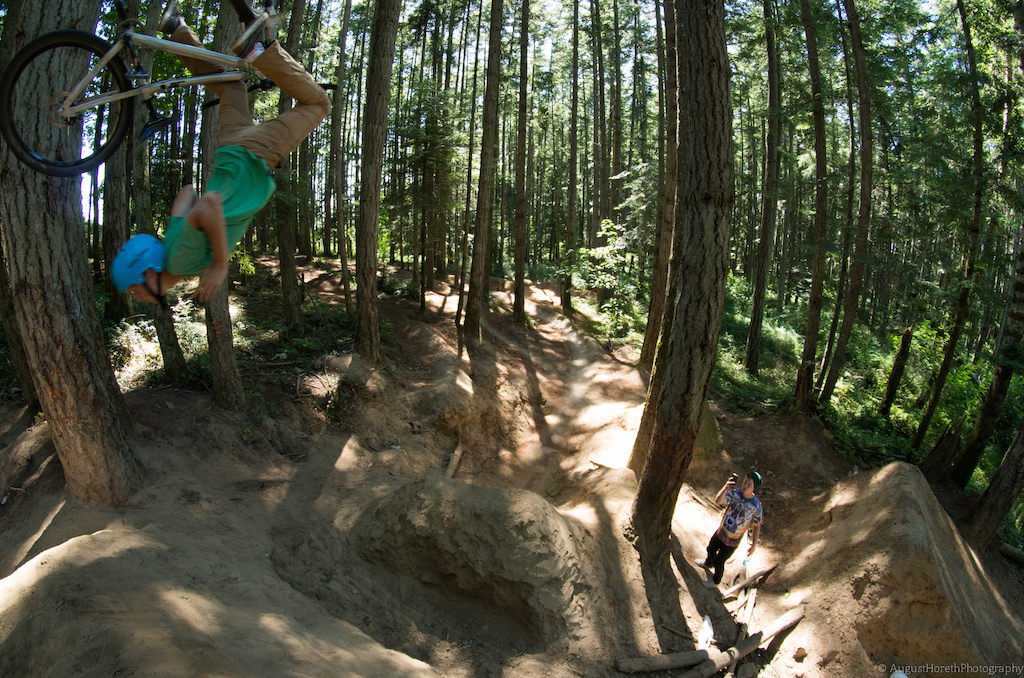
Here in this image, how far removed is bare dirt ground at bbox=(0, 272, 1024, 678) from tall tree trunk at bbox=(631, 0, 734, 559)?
6.35ft

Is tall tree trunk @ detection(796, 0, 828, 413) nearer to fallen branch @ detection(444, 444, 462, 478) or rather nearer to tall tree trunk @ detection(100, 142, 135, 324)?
fallen branch @ detection(444, 444, 462, 478)

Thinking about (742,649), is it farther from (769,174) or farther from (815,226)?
(769,174)

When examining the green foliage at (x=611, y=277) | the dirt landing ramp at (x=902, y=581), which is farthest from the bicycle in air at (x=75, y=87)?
the green foliage at (x=611, y=277)

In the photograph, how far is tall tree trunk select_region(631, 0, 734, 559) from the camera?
5.81 metres

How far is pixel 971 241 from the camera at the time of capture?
12188mm

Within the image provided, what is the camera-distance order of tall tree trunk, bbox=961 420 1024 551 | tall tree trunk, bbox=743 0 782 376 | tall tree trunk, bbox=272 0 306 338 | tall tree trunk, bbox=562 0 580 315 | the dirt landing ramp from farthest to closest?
tall tree trunk, bbox=562 0 580 315
tall tree trunk, bbox=743 0 782 376
tall tree trunk, bbox=272 0 306 338
tall tree trunk, bbox=961 420 1024 551
the dirt landing ramp

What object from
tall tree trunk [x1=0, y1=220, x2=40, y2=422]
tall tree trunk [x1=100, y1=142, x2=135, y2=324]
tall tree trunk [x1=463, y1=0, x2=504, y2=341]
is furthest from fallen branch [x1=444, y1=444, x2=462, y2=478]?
tall tree trunk [x1=100, y1=142, x2=135, y2=324]

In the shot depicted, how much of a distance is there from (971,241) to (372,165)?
46.0ft


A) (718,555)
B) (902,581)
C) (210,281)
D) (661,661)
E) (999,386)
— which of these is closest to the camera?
(210,281)

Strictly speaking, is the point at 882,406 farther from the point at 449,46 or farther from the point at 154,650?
the point at 449,46

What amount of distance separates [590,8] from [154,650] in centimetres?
2727

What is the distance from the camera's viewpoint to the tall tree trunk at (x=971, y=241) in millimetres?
11727

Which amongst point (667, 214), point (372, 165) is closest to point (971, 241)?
point (667, 214)

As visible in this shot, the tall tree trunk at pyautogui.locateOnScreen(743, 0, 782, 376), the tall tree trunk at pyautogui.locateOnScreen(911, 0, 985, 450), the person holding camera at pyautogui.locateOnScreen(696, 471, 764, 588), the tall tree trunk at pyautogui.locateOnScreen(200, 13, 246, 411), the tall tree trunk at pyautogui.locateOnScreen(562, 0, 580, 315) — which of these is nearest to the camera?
the person holding camera at pyautogui.locateOnScreen(696, 471, 764, 588)
